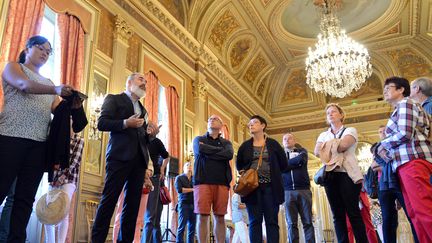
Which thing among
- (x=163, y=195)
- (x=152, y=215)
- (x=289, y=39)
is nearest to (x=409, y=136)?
(x=152, y=215)

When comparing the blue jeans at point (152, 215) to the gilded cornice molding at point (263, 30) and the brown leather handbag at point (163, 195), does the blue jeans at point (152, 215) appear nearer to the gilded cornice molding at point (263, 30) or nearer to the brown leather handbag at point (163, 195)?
the brown leather handbag at point (163, 195)

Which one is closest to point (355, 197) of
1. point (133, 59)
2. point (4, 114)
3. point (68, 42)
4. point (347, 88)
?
point (4, 114)

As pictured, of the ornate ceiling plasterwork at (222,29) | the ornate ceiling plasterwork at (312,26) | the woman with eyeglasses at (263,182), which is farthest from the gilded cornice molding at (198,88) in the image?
the woman with eyeglasses at (263,182)

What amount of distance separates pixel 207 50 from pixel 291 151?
5.67m

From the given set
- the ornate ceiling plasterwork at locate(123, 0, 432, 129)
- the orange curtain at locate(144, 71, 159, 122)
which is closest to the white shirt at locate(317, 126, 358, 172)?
the orange curtain at locate(144, 71, 159, 122)

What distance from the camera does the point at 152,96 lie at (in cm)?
705

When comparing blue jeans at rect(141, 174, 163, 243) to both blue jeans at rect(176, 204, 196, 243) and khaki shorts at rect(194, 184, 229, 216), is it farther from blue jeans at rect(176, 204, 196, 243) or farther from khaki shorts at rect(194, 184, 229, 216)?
khaki shorts at rect(194, 184, 229, 216)

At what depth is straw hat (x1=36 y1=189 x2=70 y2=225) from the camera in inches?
112

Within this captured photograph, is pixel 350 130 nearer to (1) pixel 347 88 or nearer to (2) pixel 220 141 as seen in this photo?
(2) pixel 220 141

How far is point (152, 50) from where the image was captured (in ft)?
24.6

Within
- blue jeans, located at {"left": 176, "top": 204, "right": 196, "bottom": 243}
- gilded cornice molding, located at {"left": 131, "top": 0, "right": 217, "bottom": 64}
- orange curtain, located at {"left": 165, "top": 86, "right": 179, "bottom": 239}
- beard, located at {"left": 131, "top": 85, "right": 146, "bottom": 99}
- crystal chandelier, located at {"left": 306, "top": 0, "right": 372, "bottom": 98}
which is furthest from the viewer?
crystal chandelier, located at {"left": 306, "top": 0, "right": 372, "bottom": 98}

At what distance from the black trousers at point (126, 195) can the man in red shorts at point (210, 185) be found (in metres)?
0.89

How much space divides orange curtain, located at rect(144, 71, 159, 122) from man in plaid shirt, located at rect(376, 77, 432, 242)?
4.92 meters

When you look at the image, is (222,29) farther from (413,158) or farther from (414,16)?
(413,158)
